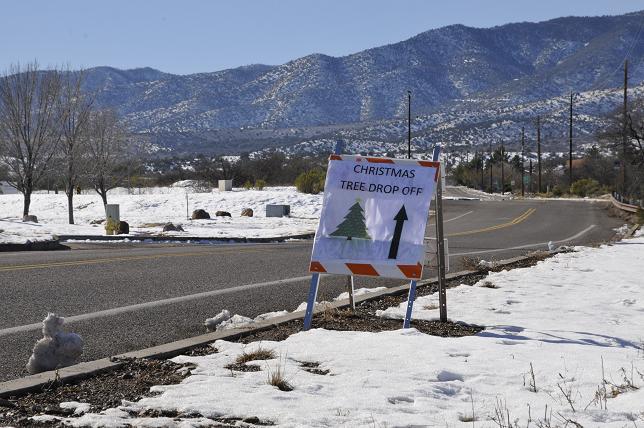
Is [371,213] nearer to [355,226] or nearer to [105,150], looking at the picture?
[355,226]

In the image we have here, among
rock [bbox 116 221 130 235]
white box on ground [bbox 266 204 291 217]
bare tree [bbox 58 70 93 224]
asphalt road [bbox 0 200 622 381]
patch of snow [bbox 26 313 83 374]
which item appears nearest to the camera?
patch of snow [bbox 26 313 83 374]

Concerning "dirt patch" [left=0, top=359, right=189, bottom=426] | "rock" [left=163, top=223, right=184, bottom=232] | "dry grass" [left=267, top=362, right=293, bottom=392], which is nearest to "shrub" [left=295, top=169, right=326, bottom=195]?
"rock" [left=163, top=223, right=184, bottom=232]

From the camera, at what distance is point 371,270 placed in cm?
804

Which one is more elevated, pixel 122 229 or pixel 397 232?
pixel 397 232

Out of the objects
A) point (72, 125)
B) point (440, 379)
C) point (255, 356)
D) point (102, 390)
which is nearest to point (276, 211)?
point (72, 125)

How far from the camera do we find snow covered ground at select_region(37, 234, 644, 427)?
5008mm

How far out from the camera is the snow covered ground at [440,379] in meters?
5.01

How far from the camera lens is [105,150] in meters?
58.8

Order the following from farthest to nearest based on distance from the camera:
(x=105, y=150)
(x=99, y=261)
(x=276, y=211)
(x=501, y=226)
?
(x=105, y=150), (x=276, y=211), (x=501, y=226), (x=99, y=261)

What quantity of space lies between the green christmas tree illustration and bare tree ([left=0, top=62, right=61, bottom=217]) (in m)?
38.7

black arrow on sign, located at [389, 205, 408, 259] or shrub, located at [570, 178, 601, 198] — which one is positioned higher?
shrub, located at [570, 178, 601, 198]

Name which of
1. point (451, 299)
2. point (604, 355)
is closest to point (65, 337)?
point (604, 355)

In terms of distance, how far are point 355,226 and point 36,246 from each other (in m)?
14.4

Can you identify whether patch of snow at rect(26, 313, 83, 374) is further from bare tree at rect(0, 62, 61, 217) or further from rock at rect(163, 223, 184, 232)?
bare tree at rect(0, 62, 61, 217)
